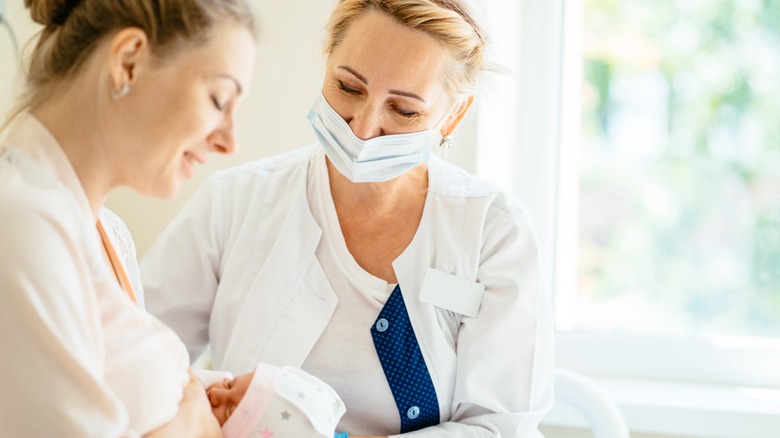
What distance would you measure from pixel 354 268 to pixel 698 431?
111cm

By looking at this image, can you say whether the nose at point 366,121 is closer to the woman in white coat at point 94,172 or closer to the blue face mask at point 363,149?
the blue face mask at point 363,149

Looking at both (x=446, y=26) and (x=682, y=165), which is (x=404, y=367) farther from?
(x=682, y=165)

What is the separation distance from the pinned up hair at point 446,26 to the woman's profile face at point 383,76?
0.02 m

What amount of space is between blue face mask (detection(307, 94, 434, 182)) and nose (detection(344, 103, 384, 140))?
0.04ft

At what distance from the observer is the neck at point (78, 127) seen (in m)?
1.03

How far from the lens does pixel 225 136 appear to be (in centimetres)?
109

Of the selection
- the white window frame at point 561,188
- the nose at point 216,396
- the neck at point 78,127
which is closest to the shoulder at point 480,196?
the white window frame at point 561,188

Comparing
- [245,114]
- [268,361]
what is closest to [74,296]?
[268,361]

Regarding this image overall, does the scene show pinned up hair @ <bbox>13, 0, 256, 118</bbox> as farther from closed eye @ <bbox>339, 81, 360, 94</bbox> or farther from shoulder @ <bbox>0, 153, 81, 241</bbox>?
closed eye @ <bbox>339, 81, 360, 94</bbox>

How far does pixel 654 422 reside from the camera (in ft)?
7.82

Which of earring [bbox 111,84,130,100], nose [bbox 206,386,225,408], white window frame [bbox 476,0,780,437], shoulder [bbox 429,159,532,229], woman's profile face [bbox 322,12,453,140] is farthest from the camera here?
white window frame [bbox 476,0,780,437]

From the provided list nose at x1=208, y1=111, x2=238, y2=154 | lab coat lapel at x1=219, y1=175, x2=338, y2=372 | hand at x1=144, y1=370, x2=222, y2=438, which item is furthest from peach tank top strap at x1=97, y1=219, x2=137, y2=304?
lab coat lapel at x1=219, y1=175, x2=338, y2=372

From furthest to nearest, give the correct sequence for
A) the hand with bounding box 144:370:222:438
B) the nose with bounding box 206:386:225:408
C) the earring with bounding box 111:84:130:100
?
the nose with bounding box 206:386:225:408 < the hand with bounding box 144:370:222:438 < the earring with bounding box 111:84:130:100

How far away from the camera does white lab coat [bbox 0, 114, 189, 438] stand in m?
0.90
